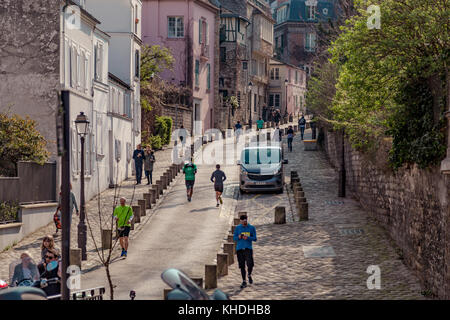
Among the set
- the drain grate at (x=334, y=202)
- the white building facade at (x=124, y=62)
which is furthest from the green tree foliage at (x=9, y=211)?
the white building facade at (x=124, y=62)

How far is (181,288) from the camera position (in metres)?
7.65

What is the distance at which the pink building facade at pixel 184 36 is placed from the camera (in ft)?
196

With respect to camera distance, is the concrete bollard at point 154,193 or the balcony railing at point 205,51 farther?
the balcony railing at point 205,51

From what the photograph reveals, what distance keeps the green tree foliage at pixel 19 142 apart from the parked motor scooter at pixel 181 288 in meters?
17.9

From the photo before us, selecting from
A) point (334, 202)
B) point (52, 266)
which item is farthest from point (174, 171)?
point (52, 266)

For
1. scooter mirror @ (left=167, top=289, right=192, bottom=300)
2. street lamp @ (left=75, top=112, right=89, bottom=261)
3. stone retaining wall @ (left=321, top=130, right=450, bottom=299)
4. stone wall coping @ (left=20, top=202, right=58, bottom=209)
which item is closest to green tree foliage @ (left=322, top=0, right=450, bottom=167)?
stone retaining wall @ (left=321, top=130, right=450, bottom=299)

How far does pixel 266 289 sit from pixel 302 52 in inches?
3438

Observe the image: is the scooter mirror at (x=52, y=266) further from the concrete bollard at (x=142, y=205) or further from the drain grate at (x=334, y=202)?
the drain grate at (x=334, y=202)

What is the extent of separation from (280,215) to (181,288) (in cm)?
1840

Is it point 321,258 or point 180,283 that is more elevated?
point 180,283

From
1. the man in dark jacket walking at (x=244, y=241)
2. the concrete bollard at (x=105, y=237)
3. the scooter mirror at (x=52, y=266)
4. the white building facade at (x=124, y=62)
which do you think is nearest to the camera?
the scooter mirror at (x=52, y=266)

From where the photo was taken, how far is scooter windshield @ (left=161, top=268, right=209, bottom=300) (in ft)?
25.1

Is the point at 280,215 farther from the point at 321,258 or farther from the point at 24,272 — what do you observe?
the point at 24,272
